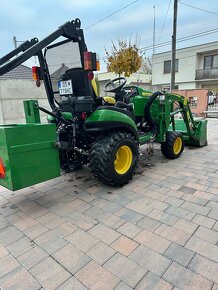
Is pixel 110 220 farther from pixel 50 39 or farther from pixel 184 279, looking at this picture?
pixel 50 39

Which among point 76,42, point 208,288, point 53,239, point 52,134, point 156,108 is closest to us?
point 208,288

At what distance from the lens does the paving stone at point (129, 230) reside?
7.02 feet

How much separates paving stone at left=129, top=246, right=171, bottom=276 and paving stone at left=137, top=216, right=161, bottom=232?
0.32 metres

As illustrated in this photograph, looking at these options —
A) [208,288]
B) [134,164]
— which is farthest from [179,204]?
[208,288]

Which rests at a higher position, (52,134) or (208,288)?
(52,134)

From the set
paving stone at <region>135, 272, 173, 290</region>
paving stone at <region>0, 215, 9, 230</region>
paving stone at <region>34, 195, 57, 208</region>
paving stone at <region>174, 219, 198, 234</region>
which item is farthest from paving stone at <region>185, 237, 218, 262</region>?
paving stone at <region>0, 215, 9, 230</region>

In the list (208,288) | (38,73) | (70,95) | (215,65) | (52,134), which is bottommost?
(208,288)

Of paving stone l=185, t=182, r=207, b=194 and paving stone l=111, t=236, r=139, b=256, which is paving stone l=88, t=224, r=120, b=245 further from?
paving stone l=185, t=182, r=207, b=194

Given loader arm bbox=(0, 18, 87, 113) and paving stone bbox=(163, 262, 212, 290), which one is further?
loader arm bbox=(0, 18, 87, 113)

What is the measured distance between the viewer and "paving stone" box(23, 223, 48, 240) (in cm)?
218

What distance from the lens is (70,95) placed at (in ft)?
9.83

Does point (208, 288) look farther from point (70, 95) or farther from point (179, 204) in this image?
point (70, 95)

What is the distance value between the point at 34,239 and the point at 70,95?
1.82m

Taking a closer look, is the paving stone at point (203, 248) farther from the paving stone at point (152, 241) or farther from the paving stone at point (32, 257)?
the paving stone at point (32, 257)
